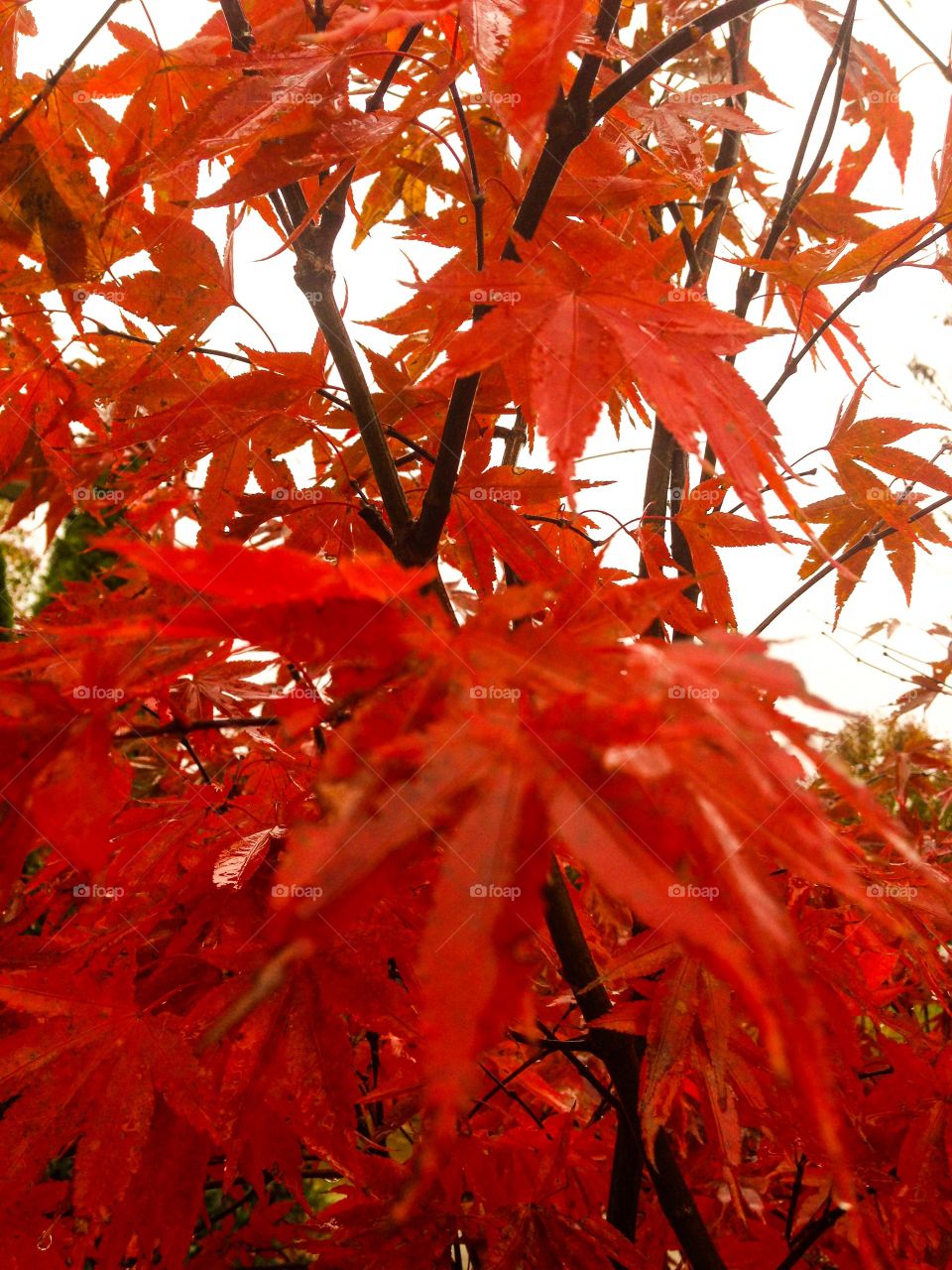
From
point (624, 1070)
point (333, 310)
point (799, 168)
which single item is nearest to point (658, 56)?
point (333, 310)

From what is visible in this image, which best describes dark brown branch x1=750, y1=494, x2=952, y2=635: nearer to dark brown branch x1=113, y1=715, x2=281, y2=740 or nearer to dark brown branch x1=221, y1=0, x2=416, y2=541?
dark brown branch x1=221, y1=0, x2=416, y2=541

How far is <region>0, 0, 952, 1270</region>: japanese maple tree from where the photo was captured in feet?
0.89

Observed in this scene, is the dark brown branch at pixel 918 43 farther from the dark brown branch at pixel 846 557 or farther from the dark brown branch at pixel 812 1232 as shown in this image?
the dark brown branch at pixel 812 1232

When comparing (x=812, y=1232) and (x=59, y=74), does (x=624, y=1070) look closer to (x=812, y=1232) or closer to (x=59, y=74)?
(x=812, y=1232)

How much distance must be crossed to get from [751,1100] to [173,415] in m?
0.63

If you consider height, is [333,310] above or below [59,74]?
below

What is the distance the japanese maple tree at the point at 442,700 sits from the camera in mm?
271

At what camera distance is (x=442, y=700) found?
1.00ft

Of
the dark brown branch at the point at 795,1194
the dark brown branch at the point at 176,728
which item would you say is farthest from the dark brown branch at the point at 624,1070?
the dark brown branch at the point at 176,728

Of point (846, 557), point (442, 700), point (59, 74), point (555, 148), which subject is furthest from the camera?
point (846, 557)

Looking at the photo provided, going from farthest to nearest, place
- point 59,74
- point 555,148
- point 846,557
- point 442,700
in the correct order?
point 846,557, point 59,74, point 555,148, point 442,700

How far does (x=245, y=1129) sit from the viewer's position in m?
0.51

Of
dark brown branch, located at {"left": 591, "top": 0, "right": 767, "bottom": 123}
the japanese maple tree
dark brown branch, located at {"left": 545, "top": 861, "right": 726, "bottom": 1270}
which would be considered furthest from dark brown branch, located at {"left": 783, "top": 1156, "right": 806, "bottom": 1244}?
dark brown branch, located at {"left": 591, "top": 0, "right": 767, "bottom": 123}

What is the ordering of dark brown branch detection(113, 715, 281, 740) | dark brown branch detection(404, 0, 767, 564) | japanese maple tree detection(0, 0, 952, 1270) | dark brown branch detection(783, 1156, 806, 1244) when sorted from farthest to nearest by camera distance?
dark brown branch detection(783, 1156, 806, 1244)
dark brown branch detection(404, 0, 767, 564)
dark brown branch detection(113, 715, 281, 740)
japanese maple tree detection(0, 0, 952, 1270)
